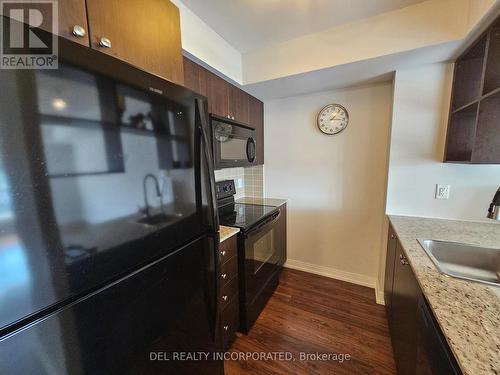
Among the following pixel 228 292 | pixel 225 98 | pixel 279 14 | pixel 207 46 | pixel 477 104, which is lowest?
pixel 228 292

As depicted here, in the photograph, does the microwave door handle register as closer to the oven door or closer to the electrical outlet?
the oven door

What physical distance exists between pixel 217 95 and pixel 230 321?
1.79 meters

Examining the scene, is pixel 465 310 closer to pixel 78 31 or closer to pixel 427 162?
pixel 427 162

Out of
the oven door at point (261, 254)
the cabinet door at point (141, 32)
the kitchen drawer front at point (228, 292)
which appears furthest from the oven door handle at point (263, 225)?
the cabinet door at point (141, 32)

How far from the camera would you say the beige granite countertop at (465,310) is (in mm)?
568

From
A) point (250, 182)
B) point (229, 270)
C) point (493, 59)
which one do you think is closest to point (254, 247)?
point (229, 270)

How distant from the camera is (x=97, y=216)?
579mm

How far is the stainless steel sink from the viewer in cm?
122

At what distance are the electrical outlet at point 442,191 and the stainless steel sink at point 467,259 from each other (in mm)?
606

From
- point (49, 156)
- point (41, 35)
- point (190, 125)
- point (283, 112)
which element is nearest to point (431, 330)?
point (190, 125)

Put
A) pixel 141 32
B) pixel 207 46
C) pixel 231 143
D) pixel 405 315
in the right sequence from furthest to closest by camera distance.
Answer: pixel 231 143 → pixel 207 46 → pixel 405 315 → pixel 141 32

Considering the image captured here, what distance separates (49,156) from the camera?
0.49 metres

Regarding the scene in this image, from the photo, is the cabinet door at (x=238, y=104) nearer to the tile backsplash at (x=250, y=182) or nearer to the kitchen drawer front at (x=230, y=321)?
the tile backsplash at (x=250, y=182)

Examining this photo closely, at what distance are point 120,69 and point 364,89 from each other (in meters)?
2.29
